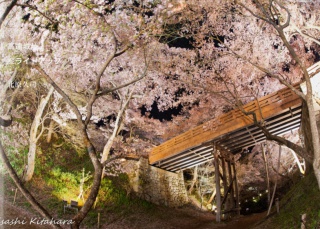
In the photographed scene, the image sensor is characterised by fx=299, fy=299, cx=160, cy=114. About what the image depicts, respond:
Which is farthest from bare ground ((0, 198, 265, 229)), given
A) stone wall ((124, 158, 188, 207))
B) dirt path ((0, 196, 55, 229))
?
stone wall ((124, 158, 188, 207))

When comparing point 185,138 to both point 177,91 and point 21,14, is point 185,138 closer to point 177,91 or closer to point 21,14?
point 177,91

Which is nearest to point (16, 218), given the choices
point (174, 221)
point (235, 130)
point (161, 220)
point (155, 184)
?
point (161, 220)

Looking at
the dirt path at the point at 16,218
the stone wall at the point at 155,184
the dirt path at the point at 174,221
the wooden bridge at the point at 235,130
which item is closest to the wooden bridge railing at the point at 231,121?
the wooden bridge at the point at 235,130

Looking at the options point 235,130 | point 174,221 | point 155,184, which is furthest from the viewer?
point 155,184

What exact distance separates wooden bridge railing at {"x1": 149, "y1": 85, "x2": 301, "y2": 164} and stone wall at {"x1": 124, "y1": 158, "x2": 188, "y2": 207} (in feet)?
8.83

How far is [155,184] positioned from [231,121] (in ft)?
25.1

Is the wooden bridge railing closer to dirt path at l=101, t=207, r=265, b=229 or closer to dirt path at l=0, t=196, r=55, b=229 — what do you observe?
dirt path at l=101, t=207, r=265, b=229

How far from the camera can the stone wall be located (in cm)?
1789

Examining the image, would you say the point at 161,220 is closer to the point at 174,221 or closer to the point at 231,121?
the point at 174,221

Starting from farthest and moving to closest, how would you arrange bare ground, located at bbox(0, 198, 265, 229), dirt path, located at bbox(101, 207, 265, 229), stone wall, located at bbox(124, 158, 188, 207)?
stone wall, located at bbox(124, 158, 188, 207) → dirt path, located at bbox(101, 207, 265, 229) → bare ground, located at bbox(0, 198, 265, 229)

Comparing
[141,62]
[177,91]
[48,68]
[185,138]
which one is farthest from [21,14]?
[177,91]

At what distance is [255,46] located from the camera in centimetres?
1697

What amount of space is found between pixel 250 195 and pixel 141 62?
15269 millimetres

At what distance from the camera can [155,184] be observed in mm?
18625
